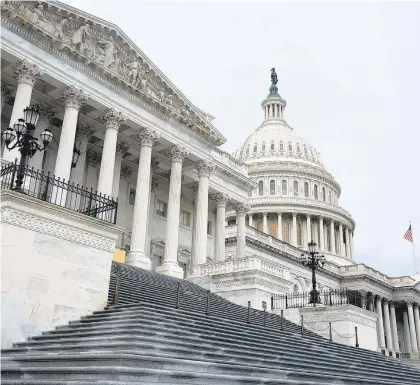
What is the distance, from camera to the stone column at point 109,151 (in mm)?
30350

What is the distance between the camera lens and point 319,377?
13258 mm

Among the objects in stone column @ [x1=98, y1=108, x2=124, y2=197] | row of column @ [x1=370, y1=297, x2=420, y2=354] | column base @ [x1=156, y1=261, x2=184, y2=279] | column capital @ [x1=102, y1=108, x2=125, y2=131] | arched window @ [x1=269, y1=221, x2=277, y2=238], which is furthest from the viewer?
arched window @ [x1=269, y1=221, x2=277, y2=238]

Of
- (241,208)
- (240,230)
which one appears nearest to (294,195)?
(241,208)

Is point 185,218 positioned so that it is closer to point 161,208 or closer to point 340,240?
point 161,208

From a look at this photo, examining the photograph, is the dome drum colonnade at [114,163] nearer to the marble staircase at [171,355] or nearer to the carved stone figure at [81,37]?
the carved stone figure at [81,37]

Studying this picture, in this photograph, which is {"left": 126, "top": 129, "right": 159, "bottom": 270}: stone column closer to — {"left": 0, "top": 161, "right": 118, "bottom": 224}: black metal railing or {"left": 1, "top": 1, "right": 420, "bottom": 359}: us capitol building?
{"left": 1, "top": 1, "right": 420, "bottom": 359}: us capitol building

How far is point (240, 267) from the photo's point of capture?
31.2 metres

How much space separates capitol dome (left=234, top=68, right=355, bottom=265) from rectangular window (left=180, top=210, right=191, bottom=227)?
4355 centimetres

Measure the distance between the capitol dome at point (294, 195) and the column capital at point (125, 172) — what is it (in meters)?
49.3

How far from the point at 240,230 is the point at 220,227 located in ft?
9.02

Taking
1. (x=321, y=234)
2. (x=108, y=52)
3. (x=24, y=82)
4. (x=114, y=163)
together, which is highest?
(x=321, y=234)

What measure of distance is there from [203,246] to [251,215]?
57.5 metres

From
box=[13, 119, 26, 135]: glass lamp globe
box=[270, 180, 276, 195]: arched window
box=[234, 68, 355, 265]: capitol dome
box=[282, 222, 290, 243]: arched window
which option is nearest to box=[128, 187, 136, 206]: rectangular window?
box=[13, 119, 26, 135]: glass lamp globe

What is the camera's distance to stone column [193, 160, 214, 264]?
36.3 metres
